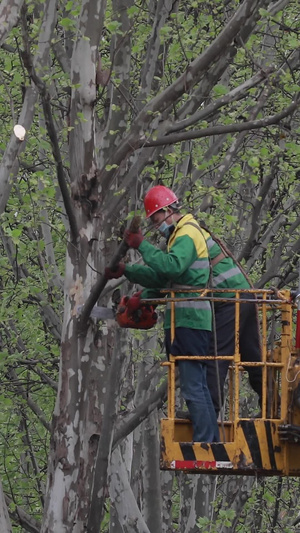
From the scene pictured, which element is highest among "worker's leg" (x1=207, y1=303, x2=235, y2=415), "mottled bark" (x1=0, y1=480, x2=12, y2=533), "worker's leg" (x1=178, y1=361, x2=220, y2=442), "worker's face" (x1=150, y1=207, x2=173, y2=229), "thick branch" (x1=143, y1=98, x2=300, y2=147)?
"thick branch" (x1=143, y1=98, x2=300, y2=147)

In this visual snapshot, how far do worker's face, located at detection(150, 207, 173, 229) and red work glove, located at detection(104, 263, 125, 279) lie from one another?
39cm

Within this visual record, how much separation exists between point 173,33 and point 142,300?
429 cm

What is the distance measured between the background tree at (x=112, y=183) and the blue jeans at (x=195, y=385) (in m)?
0.70

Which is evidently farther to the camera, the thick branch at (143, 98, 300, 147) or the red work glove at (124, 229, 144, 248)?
the thick branch at (143, 98, 300, 147)

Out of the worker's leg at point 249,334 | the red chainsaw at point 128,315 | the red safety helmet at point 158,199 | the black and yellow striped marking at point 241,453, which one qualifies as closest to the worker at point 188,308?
the red safety helmet at point 158,199

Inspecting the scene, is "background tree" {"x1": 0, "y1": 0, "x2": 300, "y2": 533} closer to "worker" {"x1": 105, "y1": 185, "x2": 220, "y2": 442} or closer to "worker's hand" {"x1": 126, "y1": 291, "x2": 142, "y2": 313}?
"worker's hand" {"x1": 126, "y1": 291, "x2": 142, "y2": 313}

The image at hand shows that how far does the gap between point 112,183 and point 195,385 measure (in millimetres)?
1902

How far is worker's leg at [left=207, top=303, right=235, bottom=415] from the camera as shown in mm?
8664

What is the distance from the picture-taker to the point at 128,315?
28.9 ft

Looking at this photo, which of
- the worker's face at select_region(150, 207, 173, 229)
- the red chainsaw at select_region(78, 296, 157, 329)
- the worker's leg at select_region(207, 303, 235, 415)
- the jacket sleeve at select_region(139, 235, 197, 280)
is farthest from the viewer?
the red chainsaw at select_region(78, 296, 157, 329)

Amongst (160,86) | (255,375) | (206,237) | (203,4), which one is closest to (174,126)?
(206,237)

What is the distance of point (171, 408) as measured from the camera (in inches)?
330

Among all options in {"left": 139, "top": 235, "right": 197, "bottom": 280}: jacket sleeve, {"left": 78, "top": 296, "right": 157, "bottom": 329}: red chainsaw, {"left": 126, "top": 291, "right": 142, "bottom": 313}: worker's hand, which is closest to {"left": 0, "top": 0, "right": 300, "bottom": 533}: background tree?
{"left": 78, "top": 296, "right": 157, "bottom": 329}: red chainsaw

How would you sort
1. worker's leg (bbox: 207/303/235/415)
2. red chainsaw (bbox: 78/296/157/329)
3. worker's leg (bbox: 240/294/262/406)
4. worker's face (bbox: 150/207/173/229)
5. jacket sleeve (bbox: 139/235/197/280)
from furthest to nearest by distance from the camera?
worker's leg (bbox: 240/294/262/406), red chainsaw (bbox: 78/296/157/329), worker's leg (bbox: 207/303/235/415), worker's face (bbox: 150/207/173/229), jacket sleeve (bbox: 139/235/197/280)
